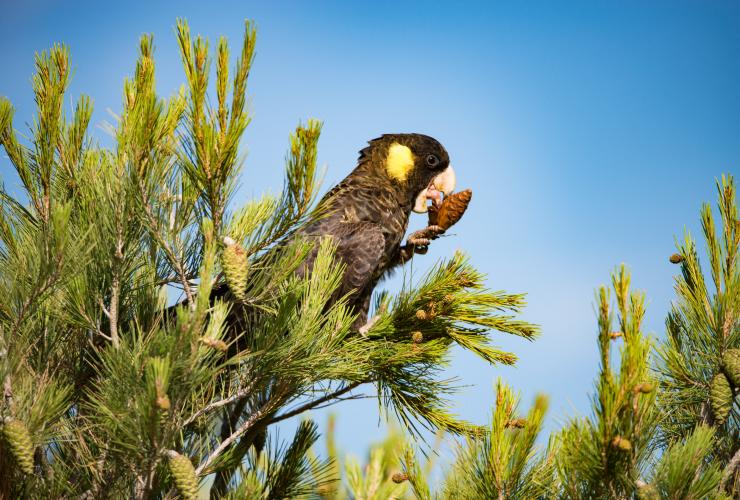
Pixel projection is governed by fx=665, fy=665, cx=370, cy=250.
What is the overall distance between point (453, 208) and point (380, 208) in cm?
77

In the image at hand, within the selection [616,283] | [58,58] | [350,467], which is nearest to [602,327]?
[616,283]

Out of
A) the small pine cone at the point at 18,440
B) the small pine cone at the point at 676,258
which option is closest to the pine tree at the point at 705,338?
the small pine cone at the point at 676,258

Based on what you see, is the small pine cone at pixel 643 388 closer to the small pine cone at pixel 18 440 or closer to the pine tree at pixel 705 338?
the pine tree at pixel 705 338

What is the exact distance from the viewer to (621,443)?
1.52 meters

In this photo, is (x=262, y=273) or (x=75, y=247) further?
(x=262, y=273)

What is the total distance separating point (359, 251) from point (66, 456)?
5.65 ft

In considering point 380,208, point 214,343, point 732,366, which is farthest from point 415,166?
point 214,343

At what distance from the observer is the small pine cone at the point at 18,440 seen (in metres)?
1.67

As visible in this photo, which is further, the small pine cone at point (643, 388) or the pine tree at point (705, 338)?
the pine tree at point (705, 338)

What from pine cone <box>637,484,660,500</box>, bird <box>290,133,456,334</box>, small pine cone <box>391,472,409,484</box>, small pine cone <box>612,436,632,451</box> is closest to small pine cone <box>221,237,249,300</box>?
small pine cone <box>391,472,409,484</box>

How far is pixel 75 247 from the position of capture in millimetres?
1838

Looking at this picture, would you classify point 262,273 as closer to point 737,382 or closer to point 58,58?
point 58,58

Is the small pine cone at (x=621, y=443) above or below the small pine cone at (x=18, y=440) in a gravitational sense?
above

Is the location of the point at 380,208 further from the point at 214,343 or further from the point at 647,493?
the point at 647,493
